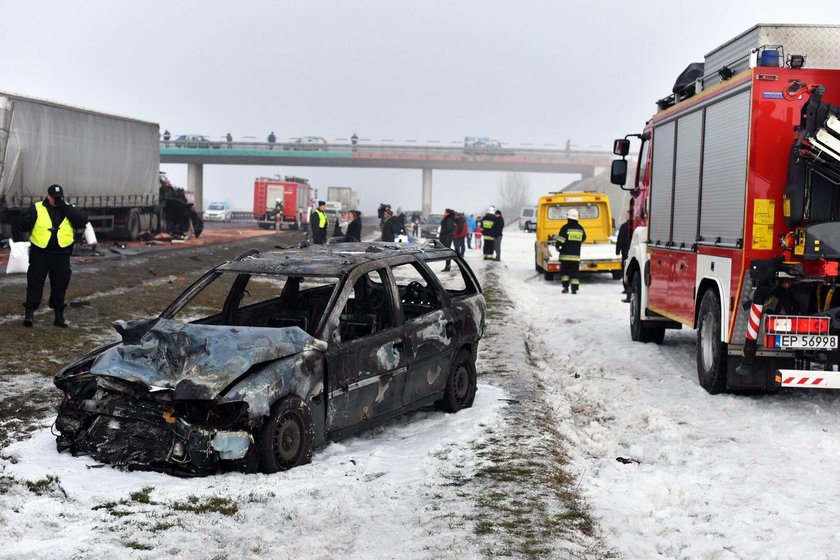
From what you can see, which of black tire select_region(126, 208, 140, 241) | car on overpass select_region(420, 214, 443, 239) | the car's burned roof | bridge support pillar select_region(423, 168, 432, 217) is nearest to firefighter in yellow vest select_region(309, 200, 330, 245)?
black tire select_region(126, 208, 140, 241)

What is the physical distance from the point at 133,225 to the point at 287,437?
29.1m

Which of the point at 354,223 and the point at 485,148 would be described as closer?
the point at 354,223

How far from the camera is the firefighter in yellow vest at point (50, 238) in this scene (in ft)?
39.1

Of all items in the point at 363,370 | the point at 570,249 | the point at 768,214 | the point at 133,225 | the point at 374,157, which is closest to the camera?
the point at 363,370

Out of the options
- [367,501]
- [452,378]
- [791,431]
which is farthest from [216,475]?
[791,431]

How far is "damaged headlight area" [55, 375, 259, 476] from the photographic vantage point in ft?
20.4

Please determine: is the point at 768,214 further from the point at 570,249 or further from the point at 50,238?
the point at 570,249

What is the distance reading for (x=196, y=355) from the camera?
258 inches

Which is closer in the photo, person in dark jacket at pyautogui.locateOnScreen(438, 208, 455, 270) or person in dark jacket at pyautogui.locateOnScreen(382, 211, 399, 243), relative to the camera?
person in dark jacket at pyautogui.locateOnScreen(382, 211, 399, 243)

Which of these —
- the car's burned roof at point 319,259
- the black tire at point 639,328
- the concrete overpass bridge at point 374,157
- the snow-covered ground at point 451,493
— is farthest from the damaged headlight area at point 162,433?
the concrete overpass bridge at point 374,157

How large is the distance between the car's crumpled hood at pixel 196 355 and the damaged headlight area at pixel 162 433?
9 centimetres

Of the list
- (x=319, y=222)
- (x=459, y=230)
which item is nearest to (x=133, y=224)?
(x=459, y=230)

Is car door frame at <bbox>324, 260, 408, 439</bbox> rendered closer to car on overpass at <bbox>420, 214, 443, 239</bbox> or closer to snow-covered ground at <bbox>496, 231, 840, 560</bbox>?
snow-covered ground at <bbox>496, 231, 840, 560</bbox>

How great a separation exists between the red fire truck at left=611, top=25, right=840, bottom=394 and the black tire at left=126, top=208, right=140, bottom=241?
26038mm
